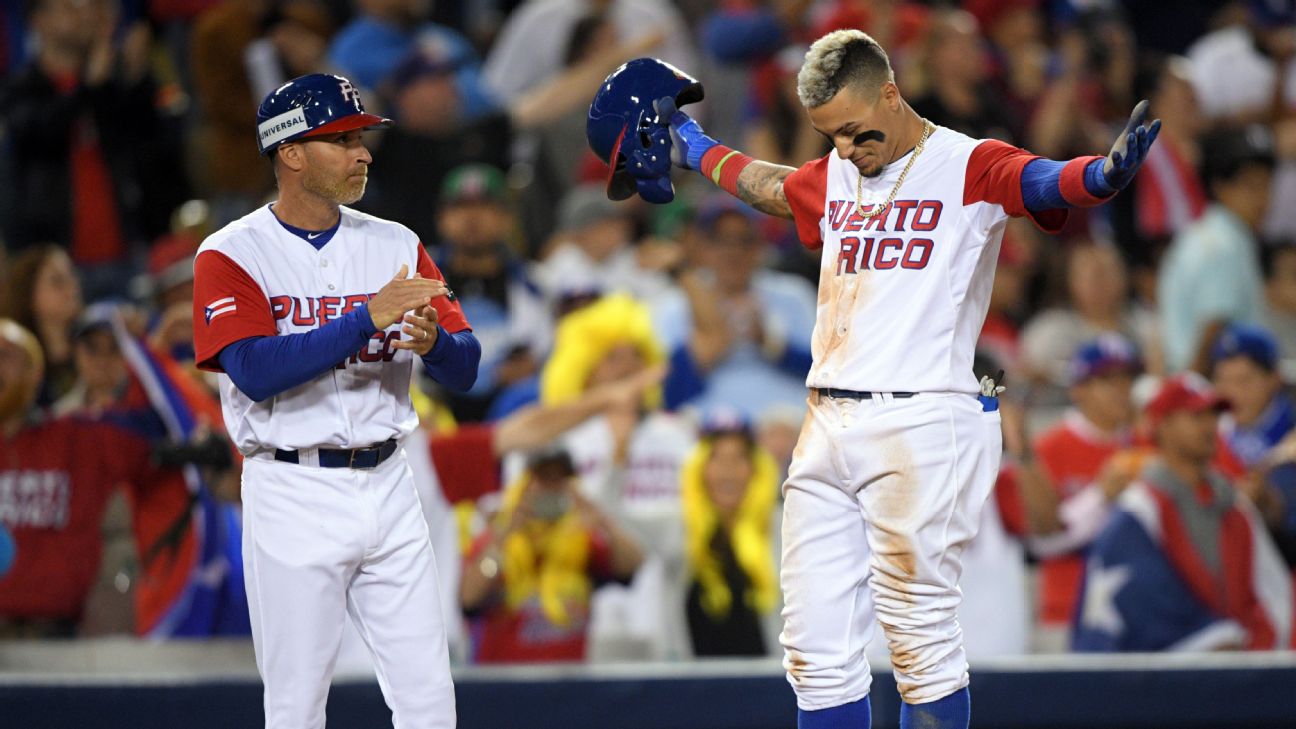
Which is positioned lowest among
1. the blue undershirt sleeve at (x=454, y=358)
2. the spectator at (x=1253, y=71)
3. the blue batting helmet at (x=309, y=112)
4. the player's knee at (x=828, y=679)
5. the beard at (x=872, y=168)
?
the player's knee at (x=828, y=679)

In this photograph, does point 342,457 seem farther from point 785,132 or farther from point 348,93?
point 785,132

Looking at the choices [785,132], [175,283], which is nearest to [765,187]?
[175,283]

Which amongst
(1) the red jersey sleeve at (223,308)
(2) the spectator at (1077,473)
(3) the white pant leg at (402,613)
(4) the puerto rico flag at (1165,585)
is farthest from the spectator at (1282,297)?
(1) the red jersey sleeve at (223,308)

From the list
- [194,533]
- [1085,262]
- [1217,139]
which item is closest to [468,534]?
[194,533]

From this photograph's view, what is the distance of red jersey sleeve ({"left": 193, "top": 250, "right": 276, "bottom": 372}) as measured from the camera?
4121 mm

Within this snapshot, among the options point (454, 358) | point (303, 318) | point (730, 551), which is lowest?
point (730, 551)

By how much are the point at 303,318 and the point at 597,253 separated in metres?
4.65

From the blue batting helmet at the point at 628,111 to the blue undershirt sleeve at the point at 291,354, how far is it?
103cm

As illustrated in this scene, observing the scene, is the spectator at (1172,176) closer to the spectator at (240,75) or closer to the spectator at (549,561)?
the spectator at (549,561)

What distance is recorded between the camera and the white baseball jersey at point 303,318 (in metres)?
4.18

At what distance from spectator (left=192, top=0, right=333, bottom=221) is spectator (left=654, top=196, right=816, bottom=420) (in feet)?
7.79

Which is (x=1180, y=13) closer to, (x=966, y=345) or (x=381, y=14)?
(x=381, y=14)

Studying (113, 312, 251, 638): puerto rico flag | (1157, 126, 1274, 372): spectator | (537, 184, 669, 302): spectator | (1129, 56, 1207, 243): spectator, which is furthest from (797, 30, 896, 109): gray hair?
(1129, 56, 1207, 243): spectator

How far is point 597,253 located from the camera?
8.86m
